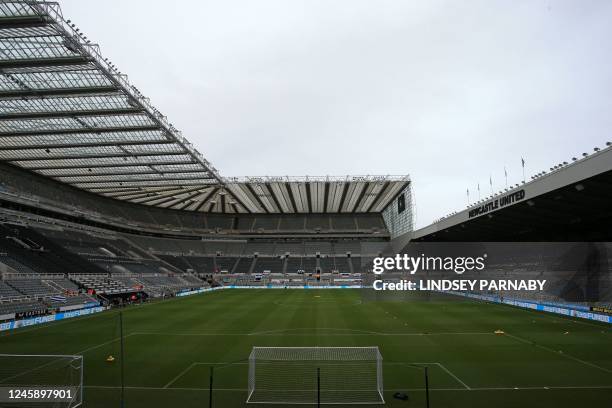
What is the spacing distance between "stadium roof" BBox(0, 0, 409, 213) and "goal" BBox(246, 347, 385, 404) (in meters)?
19.7

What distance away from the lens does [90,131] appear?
34.1 metres

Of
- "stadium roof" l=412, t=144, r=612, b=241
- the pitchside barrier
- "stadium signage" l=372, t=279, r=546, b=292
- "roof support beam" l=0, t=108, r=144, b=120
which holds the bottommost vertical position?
the pitchside barrier

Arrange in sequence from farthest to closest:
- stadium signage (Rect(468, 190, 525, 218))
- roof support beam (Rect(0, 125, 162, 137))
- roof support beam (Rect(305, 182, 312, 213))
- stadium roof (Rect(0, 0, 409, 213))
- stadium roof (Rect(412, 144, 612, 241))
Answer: roof support beam (Rect(305, 182, 312, 213)) < roof support beam (Rect(0, 125, 162, 137)) < stadium signage (Rect(468, 190, 525, 218)) < stadium roof (Rect(0, 0, 409, 213)) < stadium roof (Rect(412, 144, 612, 241))

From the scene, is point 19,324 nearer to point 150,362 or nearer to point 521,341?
point 150,362

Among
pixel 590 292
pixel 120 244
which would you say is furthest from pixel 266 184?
pixel 590 292

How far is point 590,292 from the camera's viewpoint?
33156 millimetres

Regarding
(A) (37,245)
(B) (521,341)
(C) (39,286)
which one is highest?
(A) (37,245)

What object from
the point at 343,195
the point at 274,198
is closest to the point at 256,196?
the point at 274,198

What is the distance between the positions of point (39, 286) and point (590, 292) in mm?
47586

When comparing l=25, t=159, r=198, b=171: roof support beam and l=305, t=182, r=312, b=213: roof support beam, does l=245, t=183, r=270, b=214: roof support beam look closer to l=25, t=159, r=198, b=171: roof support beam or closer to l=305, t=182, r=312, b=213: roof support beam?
l=305, t=182, r=312, b=213: roof support beam

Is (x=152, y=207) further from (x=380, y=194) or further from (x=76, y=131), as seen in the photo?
(x=76, y=131)

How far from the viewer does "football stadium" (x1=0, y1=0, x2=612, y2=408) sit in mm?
13461

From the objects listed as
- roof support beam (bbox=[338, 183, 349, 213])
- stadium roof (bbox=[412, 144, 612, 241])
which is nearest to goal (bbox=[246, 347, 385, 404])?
stadium roof (bbox=[412, 144, 612, 241])

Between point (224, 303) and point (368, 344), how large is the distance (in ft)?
83.0
